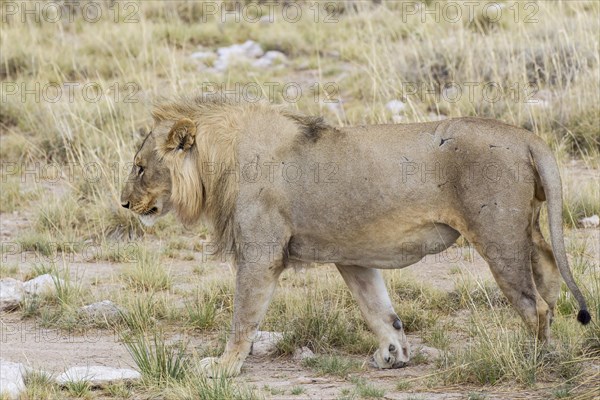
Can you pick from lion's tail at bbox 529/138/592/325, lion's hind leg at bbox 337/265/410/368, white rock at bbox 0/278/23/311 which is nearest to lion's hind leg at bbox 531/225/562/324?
lion's tail at bbox 529/138/592/325

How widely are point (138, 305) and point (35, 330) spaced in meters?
0.73

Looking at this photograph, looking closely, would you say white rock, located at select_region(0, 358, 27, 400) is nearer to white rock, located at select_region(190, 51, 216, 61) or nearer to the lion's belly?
the lion's belly

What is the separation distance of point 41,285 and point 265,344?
2026 millimetres

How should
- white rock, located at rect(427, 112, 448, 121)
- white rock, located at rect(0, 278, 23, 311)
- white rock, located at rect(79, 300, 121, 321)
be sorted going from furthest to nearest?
white rock, located at rect(427, 112, 448, 121), white rock, located at rect(0, 278, 23, 311), white rock, located at rect(79, 300, 121, 321)

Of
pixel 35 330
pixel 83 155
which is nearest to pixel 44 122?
pixel 83 155

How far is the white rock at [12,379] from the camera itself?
214 inches

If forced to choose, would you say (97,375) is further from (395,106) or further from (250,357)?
(395,106)

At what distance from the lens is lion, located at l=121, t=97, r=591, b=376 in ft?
18.2

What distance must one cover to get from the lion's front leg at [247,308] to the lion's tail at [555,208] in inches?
58.7

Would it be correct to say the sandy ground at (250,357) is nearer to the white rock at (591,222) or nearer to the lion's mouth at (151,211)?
the white rock at (591,222)

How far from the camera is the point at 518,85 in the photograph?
10.9m

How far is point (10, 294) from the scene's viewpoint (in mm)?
7668

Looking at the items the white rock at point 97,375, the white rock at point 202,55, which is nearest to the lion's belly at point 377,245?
the white rock at point 97,375

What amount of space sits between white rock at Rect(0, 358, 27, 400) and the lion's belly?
1585 millimetres
